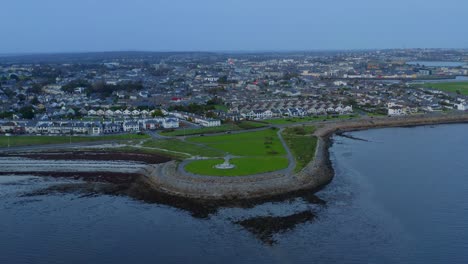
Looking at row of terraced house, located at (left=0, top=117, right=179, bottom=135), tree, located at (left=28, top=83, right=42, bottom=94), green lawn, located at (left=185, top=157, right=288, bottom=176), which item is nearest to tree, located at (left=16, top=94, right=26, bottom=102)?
tree, located at (left=28, top=83, right=42, bottom=94)

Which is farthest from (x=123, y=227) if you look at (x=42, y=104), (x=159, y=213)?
(x=42, y=104)

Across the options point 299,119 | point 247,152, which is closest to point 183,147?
point 247,152

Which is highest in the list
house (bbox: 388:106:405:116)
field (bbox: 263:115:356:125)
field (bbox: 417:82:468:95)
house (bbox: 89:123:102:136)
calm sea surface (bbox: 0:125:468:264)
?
field (bbox: 417:82:468:95)

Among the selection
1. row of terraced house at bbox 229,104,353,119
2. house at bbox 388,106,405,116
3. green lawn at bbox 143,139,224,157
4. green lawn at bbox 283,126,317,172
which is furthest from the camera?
house at bbox 388,106,405,116

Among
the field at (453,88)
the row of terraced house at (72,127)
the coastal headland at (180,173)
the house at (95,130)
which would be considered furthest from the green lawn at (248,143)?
Result: the field at (453,88)

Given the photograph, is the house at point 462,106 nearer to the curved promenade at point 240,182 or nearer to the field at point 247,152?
the field at point 247,152

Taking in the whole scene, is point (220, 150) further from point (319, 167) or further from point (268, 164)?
point (319, 167)

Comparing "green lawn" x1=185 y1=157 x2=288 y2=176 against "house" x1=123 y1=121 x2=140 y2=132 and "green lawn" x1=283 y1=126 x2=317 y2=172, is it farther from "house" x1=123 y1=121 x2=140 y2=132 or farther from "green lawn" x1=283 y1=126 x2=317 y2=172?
"house" x1=123 y1=121 x2=140 y2=132
